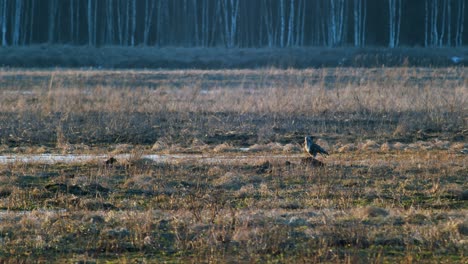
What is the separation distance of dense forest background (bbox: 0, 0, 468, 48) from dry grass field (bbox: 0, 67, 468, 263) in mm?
26596

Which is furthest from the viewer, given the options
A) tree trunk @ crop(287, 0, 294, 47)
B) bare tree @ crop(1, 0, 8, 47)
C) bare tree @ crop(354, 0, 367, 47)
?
bare tree @ crop(354, 0, 367, 47)

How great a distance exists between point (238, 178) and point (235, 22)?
39.7m

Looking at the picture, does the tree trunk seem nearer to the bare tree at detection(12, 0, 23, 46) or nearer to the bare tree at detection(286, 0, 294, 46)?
the bare tree at detection(286, 0, 294, 46)

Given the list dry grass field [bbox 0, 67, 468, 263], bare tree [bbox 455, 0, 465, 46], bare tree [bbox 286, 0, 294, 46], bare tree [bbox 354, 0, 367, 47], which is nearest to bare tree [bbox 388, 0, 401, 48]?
bare tree [bbox 354, 0, 367, 47]

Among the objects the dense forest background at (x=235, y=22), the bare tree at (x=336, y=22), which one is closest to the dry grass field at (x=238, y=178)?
the bare tree at (x=336, y=22)

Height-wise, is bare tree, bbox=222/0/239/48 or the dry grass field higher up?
bare tree, bbox=222/0/239/48

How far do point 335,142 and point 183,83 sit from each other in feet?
43.3

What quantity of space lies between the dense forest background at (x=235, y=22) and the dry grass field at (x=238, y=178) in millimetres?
26596

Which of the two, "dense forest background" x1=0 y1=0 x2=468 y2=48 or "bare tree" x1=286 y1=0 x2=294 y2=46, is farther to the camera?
"dense forest background" x1=0 y1=0 x2=468 y2=48

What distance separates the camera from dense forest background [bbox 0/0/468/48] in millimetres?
48531

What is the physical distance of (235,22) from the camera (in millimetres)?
49250

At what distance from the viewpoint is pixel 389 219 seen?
795 centimetres

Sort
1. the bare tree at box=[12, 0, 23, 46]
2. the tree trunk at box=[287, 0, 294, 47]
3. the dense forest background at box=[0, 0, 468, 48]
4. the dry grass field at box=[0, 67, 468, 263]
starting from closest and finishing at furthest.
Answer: the dry grass field at box=[0, 67, 468, 263] → the bare tree at box=[12, 0, 23, 46] → the tree trunk at box=[287, 0, 294, 47] → the dense forest background at box=[0, 0, 468, 48]

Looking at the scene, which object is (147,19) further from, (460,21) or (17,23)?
(460,21)
